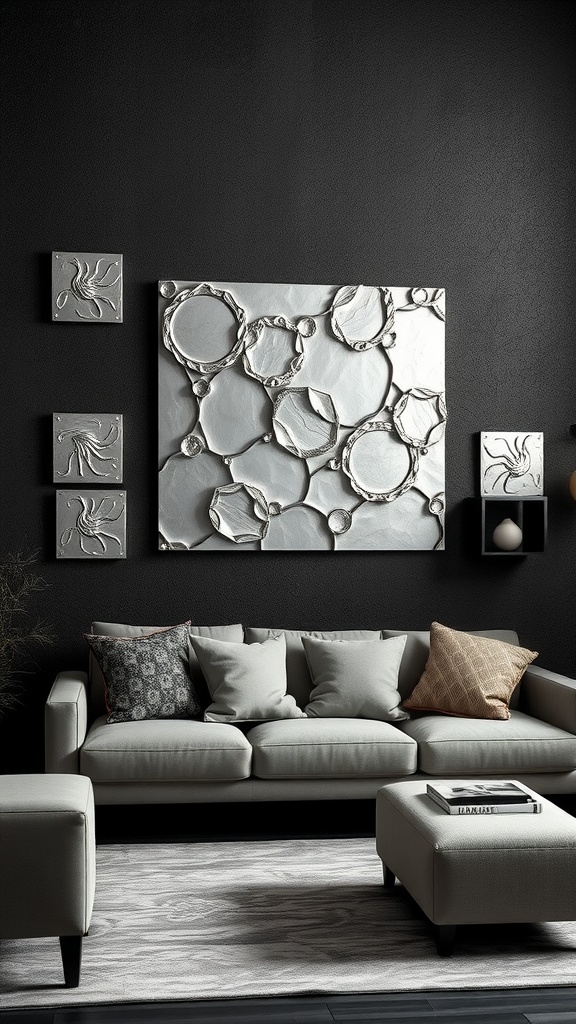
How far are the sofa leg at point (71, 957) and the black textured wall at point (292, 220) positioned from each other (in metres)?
A: 2.20

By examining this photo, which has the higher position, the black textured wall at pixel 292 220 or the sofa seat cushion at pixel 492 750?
the black textured wall at pixel 292 220

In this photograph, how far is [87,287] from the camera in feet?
16.6

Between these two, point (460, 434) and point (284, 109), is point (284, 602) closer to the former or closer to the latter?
point (460, 434)

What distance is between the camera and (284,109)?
5227 mm

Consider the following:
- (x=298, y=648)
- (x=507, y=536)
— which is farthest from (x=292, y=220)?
(x=298, y=648)

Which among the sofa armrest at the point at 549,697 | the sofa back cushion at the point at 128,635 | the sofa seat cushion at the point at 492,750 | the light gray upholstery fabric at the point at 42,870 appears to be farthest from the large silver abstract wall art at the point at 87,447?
the light gray upholstery fabric at the point at 42,870

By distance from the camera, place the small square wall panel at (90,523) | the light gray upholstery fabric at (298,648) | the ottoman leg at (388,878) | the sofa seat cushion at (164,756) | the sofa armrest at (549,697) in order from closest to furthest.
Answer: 1. the ottoman leg at (388,878)
2. the sofa seat cushion at (164,756)
3. the sofa armrest at (549,697)
4. the light gray upholstery fabric at (298,648)
5. the small square wall panel at (90,523)

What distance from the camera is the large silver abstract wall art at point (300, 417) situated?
5.11m

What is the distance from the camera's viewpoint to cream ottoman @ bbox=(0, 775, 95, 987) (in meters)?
2.89

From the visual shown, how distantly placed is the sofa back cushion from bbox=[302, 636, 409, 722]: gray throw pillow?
16.0 inches

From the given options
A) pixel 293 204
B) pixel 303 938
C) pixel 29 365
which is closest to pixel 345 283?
pixel 293 204

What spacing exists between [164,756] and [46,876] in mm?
1290

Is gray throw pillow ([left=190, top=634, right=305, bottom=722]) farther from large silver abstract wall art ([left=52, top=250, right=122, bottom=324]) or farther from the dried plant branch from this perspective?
large silver abstract wall art ([left=52, top=250, right=122, bottom=324])

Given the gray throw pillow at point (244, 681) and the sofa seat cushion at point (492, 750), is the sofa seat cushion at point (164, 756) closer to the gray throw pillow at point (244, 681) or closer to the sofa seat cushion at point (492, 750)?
the gray throw pillow at point (244, 681)
